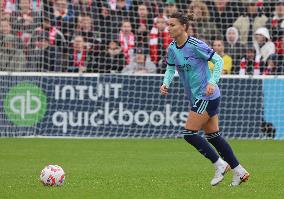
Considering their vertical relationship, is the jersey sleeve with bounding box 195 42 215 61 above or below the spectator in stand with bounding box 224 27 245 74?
above

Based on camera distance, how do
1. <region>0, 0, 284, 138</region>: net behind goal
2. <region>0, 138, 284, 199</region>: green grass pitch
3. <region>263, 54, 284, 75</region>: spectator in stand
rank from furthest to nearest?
<region>263, 54, 284, 75</region>: spectator in stand → <region>0, 0, 284, 138</region>: net behind goal → <region>0, 138, 284, 199</region>: green grass pitch

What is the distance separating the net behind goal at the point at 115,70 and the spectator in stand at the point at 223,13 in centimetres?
3

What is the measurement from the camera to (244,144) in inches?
731

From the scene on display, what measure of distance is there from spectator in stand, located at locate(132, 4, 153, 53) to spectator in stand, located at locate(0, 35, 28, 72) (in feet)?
9.81

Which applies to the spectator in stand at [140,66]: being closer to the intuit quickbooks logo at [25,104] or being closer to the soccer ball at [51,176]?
the intuit quickbooks logo at [25,104]

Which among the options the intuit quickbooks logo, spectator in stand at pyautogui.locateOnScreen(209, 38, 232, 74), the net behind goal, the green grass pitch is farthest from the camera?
spectator in stand at pyautogui.locateOnScreen(209, 38, 232, 74)

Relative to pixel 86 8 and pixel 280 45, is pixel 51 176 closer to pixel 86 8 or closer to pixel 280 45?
pixel 86 8

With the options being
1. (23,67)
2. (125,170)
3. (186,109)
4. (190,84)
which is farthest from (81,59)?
(190,84)

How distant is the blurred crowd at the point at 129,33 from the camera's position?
2009 centimetres

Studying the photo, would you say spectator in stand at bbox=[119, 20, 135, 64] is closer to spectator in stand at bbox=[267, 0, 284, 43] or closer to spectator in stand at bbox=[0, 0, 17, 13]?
spectator in stand at bbox=[0, 0, 17, 13]

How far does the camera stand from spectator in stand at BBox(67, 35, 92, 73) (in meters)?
20.4

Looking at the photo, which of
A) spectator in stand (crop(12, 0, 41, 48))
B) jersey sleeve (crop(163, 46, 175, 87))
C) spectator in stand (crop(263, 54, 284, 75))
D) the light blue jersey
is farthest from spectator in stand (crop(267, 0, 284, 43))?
the light blue jersey

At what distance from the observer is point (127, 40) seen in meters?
21.0

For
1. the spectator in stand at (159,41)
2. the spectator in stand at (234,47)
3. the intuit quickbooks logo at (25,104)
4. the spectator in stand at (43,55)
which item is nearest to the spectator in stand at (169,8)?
the spectator in stand at (159,41)
